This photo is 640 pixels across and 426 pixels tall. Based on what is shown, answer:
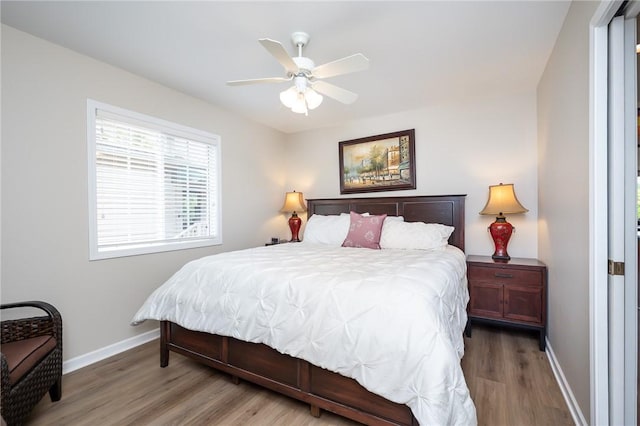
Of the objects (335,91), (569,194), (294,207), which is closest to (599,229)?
(569,194)

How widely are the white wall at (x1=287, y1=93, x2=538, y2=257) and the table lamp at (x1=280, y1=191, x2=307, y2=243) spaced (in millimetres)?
1219

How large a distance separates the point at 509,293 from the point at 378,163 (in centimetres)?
213

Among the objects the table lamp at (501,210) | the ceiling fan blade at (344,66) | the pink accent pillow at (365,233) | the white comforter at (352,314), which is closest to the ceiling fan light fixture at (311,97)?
the ceiling fan blade at (344,66)

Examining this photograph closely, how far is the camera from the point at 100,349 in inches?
98.8

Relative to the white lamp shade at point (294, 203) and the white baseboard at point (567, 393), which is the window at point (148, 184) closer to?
the white lamp shade at point (294, 203)

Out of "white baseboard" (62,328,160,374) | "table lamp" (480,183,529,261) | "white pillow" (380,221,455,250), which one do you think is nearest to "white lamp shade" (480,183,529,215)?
"table lamp" (480,183,529,261)

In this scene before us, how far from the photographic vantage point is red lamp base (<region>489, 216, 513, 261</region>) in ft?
9.86

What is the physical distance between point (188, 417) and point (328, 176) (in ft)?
11.0

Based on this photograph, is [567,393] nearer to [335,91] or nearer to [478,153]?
[478,153]

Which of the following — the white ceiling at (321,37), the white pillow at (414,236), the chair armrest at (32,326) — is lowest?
the chair armrest at (32,326)

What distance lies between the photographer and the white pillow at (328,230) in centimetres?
340

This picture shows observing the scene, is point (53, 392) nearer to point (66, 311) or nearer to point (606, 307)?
point (66, 311)

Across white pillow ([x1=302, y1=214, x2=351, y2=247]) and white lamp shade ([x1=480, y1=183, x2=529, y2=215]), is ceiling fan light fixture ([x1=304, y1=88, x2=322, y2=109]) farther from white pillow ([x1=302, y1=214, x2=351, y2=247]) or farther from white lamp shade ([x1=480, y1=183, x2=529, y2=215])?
white lamp shade ([x1=480, y1=183, x2=529, y2=215])

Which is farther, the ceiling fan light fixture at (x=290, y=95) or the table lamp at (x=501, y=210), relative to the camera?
the table lamp at (x=501, y=210)
